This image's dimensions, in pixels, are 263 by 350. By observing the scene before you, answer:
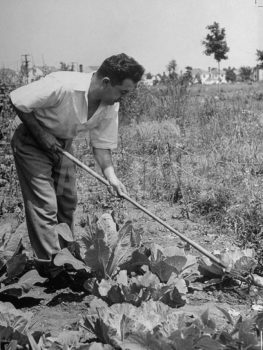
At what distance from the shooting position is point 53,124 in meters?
3.06

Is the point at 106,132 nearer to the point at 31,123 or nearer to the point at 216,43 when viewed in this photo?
the point at 31,123

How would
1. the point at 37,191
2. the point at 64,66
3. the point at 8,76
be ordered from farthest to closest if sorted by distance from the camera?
the point at 64,66
the point at 8,76
the point at 37,191

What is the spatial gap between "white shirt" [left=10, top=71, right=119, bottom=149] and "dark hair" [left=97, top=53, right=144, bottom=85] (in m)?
0.18

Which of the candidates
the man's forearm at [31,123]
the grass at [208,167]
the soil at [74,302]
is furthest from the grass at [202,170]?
the man's forearm at [31,123]

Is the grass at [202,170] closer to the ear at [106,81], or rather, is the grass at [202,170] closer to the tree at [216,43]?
the ear at [106,81]

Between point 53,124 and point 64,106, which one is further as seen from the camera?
point 53,124

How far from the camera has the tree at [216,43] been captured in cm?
3878

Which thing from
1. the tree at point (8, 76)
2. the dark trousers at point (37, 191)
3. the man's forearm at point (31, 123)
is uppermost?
the tree at point (8, 76)

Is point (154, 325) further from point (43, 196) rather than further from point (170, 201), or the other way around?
point (170, 201)

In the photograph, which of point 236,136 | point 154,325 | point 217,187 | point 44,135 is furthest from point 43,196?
point 236,136

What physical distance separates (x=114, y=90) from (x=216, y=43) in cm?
3836

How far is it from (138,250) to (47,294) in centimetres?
67

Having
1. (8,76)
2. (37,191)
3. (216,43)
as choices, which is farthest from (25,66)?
(216,43)

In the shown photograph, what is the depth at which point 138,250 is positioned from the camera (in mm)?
3049
